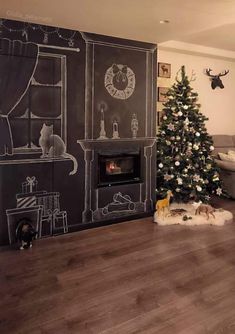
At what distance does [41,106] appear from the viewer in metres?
3.68

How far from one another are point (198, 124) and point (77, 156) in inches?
81.5

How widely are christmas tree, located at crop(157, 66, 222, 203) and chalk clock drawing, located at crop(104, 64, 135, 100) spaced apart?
82 centimetres

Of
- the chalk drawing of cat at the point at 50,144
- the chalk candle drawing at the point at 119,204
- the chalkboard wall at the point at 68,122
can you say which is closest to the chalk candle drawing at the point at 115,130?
the chalkboard wall at the point at 68,122

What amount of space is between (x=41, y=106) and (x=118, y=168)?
1429 millimetres

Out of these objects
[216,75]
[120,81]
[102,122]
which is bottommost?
[102,122]

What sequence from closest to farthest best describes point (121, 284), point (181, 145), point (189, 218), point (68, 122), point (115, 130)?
1. point (121, 284)
2. point (68, 122)
3. point (115, 130)
4. point (189, 218)
5. point (181, 145)

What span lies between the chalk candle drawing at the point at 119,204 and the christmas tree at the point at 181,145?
0.54 m

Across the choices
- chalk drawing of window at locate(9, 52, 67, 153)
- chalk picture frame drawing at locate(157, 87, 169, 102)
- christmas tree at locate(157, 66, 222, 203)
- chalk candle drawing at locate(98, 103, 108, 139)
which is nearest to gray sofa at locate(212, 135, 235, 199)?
christmas tree at locate(157, 66, 222, 203)

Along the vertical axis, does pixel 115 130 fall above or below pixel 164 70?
below

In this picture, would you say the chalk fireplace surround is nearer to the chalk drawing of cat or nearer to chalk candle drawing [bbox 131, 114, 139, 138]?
chalk candle drawing [bbox 131, 114, 139, 138]

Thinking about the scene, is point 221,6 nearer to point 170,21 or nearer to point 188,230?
point 170,21

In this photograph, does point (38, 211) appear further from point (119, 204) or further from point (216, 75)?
point (216, 75)

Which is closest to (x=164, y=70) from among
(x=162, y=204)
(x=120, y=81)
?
(x=120, y=81)

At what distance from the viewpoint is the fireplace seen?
13.9ft
